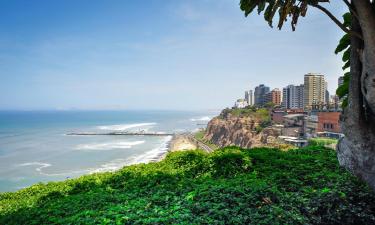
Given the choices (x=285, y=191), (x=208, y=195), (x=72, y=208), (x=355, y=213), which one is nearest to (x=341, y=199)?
(x=355, y=213)

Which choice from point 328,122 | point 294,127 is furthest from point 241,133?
point 328,122

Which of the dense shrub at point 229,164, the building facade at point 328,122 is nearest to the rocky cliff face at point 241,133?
the building facade at point 328,122

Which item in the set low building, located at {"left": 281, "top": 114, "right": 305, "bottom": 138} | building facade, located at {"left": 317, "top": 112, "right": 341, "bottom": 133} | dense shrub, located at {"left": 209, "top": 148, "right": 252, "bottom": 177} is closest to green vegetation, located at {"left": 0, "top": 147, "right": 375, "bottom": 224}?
dense shrub, located at {"left": 209, "top": 148, "right": 252, "bottom": 177}

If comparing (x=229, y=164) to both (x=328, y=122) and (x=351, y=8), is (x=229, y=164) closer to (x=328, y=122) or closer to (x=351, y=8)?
(x=351, y=8)

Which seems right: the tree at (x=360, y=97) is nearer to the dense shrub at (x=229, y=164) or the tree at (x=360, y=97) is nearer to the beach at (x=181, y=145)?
the dense shrub at (x=229, y=164)

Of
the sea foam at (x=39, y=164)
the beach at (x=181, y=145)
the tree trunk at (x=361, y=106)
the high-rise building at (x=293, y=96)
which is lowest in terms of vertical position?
the sea foam at (x=39, y=164)

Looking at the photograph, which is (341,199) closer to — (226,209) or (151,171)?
(226,209)
